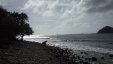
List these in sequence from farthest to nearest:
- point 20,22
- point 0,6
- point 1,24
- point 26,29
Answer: point 26,29
point 20,22
point 0,6
point 1,24

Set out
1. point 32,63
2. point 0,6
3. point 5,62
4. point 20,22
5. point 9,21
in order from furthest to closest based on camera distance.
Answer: point 20,22
point 0,6
point 9,21
point 32,63
point 5,62

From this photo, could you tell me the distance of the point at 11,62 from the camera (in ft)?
69.5

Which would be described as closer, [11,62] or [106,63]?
[11,62]

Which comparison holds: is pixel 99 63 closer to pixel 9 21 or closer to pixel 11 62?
pixel 11 62

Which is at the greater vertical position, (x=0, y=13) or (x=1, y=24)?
(x=0, y=13)

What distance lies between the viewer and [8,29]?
4859 centimetres

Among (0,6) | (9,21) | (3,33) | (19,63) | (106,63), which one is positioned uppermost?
(0,6)

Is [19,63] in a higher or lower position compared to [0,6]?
lower

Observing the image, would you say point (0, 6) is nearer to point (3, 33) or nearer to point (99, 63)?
point (3, 33)

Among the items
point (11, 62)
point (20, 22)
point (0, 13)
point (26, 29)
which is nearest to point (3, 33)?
point (0, 13)

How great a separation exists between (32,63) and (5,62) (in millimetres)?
3731

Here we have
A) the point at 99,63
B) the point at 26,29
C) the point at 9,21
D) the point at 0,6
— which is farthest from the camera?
the point at 26,29

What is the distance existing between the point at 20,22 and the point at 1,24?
34.6 m

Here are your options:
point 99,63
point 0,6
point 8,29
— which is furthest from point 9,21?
point 99,63
